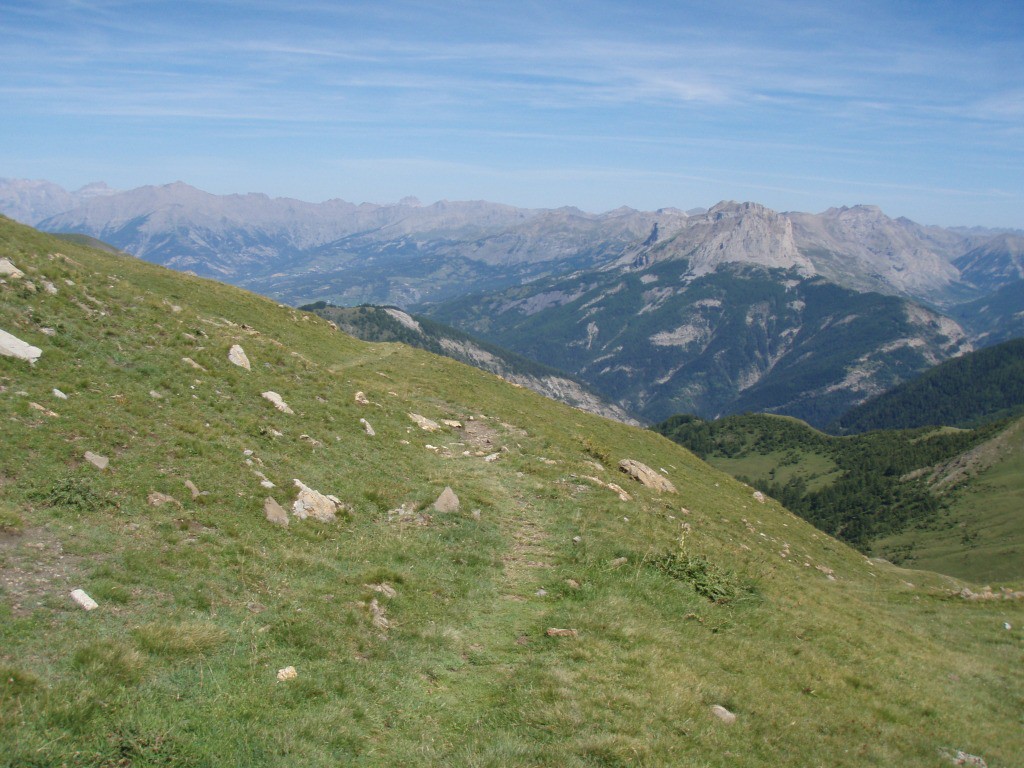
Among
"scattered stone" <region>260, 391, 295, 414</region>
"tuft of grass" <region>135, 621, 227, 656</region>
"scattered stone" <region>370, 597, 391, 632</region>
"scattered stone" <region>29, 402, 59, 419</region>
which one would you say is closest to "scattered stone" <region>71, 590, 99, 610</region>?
"tuft of grass" <region>135, 621, 227, 656</region>

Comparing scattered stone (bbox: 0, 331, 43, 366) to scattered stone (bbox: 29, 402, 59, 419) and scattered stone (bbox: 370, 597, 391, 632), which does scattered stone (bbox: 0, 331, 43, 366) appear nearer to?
scattered stone (bbox: 29, 402, 59, 419)

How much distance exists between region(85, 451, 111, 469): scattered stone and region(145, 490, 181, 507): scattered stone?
156 cm

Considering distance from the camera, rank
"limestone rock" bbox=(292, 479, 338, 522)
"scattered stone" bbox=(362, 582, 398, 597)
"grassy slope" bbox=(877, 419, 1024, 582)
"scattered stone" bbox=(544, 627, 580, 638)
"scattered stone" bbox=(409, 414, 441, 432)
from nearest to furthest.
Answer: "scattered stone" bbox=(544, 627, 580, 638)
"scattered stone" bbox=(362, 582, 398, 597)
"limestone rock" bbox=(292, 479, 338, 522)
"scattered stone" bbox=(409, 414, 441, 432)
"grassy slope" bbox=(877, 419, 1024, 582)

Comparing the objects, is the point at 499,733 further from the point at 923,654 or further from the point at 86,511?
the point at 923,654

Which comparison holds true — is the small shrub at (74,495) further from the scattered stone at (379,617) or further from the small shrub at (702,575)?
the small shrub at (702,575)

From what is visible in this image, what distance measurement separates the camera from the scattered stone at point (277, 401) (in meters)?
24.7

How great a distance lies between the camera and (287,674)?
1098 centimetres

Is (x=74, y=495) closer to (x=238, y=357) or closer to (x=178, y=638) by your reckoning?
(x=178, y=638)

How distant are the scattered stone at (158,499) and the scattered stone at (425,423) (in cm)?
1649

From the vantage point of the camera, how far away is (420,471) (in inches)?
979

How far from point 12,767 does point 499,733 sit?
7379 mm

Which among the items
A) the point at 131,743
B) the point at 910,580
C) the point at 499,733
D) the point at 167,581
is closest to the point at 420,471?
the point at 167,581

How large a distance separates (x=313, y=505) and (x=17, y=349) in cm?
1144

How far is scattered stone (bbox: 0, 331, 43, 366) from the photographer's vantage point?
18.4 metres
